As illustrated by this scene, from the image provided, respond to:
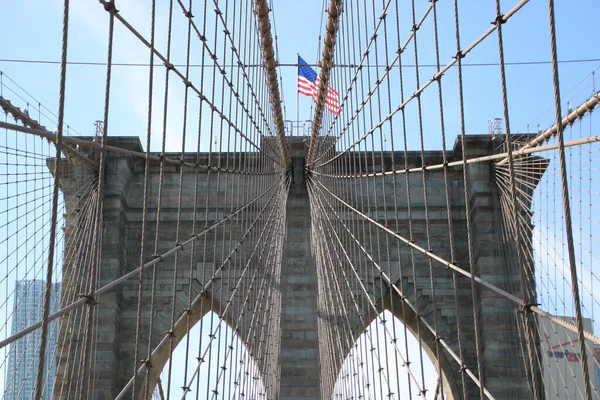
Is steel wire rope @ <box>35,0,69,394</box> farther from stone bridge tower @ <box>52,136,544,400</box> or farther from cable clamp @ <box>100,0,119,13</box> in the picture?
stone bridge tower @ <box>52,136,544,400</box>

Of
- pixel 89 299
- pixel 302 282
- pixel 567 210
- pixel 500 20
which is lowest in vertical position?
pixel 302 282

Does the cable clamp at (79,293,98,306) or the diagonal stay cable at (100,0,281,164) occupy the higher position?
the diagonal stay cable at (100,0,281,164)

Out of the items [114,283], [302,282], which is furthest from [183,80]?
[302,282]

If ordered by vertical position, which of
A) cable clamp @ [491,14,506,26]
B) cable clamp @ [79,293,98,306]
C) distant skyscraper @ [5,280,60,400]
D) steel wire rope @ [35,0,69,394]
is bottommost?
distant skyscraper @ [5,280,60,400]

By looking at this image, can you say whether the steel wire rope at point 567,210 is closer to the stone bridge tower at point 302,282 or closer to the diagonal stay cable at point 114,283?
the diagonal stay cable at point 114,283

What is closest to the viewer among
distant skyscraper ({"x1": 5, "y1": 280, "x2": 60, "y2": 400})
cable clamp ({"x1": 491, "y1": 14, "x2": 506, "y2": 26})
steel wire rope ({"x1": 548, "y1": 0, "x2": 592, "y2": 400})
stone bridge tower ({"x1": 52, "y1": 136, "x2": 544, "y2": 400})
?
steel wire rope ({"x1": 548, "y1": 0, "x2": 592, "y2": 400})

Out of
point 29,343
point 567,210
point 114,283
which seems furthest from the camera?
point 29,343

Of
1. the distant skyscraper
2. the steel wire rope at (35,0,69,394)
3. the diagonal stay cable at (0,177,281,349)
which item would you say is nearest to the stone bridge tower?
the distant skyscraper

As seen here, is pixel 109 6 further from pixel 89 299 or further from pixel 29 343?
pixel 29 343

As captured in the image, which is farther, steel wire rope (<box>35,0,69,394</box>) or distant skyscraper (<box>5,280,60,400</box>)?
distant skyscraper (<box>5,280,60,400</box>)

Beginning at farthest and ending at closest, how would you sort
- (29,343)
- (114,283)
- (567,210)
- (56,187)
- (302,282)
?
1. (29,343)
2. (302,282)
3. (114,283)
4. (56,187)
5. (567,210)

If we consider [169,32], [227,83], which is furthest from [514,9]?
[227,83]

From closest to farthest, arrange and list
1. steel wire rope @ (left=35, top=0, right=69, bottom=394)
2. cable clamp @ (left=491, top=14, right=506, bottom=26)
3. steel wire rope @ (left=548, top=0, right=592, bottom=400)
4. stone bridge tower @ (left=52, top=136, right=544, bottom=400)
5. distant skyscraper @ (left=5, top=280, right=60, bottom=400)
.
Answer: steel wire rope @ (left=548, top=0, right=592, bottom=400) → steel wire rope @ (left=35, top=0, right=69, bottom=394) → cable clamp @ (left=491, top=14, right=506, bottom=26) → distant skyscraper @ (left=5, top=280, right=60, bottom=400) → stone bridge tower @ (left=52, top=136, right=544, bottom=400)

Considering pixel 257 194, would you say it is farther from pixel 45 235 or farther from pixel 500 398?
pixel 500 398
